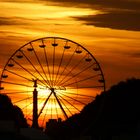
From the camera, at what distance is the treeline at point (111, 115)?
148137 millimetres

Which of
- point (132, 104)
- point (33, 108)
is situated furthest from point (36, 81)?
point (132, 104)

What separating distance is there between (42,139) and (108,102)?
6009cm

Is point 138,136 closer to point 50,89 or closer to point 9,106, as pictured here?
point 50,89

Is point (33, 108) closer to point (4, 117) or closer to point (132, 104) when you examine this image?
point (4, 117)

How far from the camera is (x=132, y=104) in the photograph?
17300 cm

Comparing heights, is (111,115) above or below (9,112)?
below

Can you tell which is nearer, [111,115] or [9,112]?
[111,115]

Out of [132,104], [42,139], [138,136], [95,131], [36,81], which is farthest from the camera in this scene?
[132,104]

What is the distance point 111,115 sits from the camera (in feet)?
545

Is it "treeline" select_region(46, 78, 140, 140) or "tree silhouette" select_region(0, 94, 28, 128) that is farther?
"tree silhouette" select_region(0, 94, 28, 128)

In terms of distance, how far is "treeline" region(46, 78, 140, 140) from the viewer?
148 m

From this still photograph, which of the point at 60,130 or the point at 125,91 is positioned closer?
the point at 60,130

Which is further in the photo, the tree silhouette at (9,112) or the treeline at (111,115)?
the tree silhouette at (9,112)

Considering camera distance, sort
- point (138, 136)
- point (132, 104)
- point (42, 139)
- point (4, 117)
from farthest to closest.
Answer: point (132, 104), point (4, 117), point (42, 139), point (138, 136)
